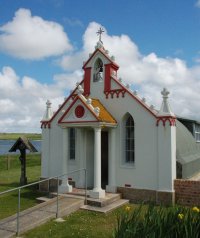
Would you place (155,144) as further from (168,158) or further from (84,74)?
(84,74)

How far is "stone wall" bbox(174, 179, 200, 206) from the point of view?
12.5m

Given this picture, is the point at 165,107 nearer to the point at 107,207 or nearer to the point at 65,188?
the point at 107,207

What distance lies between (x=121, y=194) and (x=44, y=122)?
577 centimetres

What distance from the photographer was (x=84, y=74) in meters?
15.7

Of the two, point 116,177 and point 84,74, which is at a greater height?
point 84,74

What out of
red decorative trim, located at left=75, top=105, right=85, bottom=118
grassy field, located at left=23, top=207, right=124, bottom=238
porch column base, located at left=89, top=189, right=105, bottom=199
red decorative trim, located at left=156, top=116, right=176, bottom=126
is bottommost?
grassy field, located at left=23, top=207, right=124, bottom=238

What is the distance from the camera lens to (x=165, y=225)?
5465 millimetres

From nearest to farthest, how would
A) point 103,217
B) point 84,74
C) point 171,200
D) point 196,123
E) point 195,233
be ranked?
point 195,233 → point 103,217 → point 171,200 → point 84,74 → point 196,123

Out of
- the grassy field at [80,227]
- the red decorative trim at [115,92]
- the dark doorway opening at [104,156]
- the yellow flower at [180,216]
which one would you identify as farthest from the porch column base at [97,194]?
the yellow flower at [180,216]

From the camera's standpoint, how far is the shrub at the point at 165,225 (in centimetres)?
535

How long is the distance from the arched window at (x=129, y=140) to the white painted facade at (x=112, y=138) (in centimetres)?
19

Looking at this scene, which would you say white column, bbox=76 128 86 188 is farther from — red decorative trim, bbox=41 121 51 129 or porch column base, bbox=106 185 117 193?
red decorative trim, bbox=41 121 51 129

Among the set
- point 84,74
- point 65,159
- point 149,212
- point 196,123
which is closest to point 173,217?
point 149,212

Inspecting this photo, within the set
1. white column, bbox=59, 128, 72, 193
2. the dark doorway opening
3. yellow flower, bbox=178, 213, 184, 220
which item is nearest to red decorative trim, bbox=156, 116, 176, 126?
the dark doorway opening
